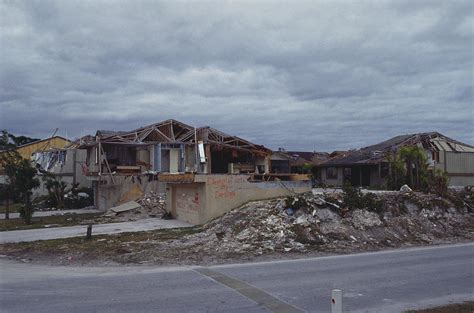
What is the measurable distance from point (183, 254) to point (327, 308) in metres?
8.04

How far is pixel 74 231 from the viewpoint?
22703 mm

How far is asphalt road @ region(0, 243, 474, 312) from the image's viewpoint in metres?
8.56

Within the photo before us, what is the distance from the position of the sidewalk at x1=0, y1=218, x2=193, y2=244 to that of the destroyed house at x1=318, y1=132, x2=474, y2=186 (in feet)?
67.7

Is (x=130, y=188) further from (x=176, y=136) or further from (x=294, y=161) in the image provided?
(x=294, y=161)

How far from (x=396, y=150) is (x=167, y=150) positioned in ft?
61.0

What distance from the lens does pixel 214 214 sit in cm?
2353

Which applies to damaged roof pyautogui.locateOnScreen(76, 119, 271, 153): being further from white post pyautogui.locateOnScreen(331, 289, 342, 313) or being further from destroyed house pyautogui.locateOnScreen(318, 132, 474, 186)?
white post pyautogui.locateOnScreen(331, 289, 342, 313)

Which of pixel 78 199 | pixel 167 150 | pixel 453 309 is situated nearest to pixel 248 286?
pixel 453 309

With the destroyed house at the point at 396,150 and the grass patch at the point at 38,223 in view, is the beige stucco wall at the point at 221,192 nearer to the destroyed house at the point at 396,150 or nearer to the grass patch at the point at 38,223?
the grass patch at the point at 38,223

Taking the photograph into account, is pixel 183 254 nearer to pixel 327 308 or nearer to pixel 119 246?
pixel 119 246

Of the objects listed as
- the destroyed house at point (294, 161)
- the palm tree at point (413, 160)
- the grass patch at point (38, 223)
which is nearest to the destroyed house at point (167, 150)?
the destroyed house at point (294, 161)

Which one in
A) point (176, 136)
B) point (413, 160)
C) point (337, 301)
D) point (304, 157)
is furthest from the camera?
point (304, 157)

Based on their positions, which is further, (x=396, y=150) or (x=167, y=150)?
(x=167, y=150)

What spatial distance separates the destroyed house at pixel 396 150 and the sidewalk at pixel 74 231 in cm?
2063
